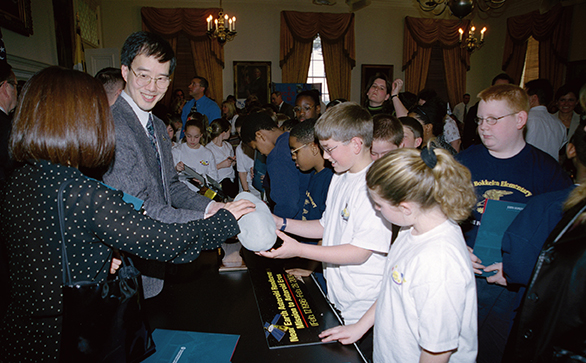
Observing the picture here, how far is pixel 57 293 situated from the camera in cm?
107

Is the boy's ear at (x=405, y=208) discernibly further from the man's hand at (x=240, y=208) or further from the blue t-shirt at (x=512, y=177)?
the blue t-shirt at (x=512, y=177)

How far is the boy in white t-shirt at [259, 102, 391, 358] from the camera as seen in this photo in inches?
59.1

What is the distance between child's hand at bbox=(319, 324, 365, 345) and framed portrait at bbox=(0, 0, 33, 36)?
5644 mm

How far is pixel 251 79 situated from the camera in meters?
10.4

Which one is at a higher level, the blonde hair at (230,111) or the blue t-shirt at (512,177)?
the blonde hair at (230,111)

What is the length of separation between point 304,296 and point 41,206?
3.48ft

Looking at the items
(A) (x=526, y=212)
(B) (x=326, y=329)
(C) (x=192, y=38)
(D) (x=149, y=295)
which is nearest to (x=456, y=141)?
(A) (x=526, y=212)

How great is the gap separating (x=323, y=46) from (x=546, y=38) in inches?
245

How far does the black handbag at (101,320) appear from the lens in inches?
39.4

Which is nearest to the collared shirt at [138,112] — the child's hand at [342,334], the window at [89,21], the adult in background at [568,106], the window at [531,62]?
the child's hand at [342,334]

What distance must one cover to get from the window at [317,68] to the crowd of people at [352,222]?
31.7ft

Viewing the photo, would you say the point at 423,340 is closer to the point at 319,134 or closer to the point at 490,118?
the point at 319,134

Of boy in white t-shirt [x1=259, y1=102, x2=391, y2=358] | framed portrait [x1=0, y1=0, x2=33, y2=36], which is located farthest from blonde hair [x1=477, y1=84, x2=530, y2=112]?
framed portrait [x1=0, y1=0, x2=33, y2=36]

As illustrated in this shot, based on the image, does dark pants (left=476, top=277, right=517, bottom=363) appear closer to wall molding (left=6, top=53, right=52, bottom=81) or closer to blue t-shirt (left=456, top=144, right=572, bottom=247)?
blue t-shirt (left=456, top=144, right=572, bottom=247)
